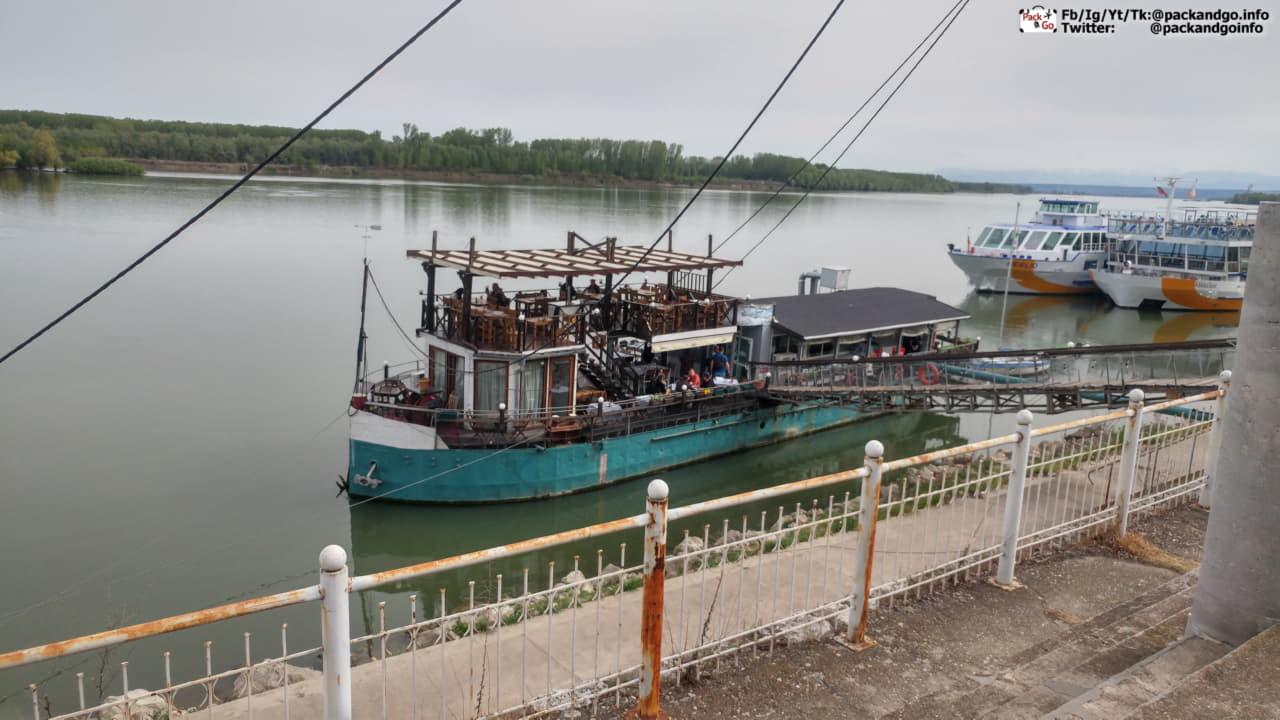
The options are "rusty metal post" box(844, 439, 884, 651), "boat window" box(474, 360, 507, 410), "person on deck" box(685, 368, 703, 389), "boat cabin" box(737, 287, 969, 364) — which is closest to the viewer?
"rusty metal post" box(844, 439, 884, 651)

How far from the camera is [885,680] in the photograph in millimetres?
5203

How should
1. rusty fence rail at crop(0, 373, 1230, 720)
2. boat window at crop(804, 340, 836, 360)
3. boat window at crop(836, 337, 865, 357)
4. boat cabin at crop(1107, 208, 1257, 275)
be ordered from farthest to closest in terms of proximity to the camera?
boat cabin at crop(1107, 208, 1257, 275)
boat window at crop(836, 337, 865, 357)
boat window at crop(804, 340, 836, 360)
rusty fence rail at crop(0, 373, 1230, 720)

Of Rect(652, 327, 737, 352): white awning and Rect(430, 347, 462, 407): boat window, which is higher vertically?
Rect(652, 327, 737, 352): white awning

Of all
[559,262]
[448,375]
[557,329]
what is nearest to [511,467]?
[448,375]

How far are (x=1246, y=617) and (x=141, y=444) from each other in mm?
20111

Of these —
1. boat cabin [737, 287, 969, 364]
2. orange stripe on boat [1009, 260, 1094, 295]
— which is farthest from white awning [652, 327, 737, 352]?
orange stripe on boat [1009, 260, 1094, 295]

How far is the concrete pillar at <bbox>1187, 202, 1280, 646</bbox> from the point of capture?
4938 mm

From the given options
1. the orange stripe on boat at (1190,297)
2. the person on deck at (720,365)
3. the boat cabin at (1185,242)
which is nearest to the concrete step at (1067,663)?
the person on deck at (720,365)

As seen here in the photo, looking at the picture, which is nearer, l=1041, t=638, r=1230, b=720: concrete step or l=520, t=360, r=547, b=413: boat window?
l=1041, t=638, r=1230, b=720: concrete step

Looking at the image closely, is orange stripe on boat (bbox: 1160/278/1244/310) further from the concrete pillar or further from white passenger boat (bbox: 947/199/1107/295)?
the concrete pillar

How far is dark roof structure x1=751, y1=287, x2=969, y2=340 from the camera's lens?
22594mm

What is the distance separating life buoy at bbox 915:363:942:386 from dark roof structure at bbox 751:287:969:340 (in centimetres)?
269

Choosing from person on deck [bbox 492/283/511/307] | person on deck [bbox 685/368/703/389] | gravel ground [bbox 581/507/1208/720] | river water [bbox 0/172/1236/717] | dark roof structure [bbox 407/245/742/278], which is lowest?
river water [bbox 0/172/1236/717]

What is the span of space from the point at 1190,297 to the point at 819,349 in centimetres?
3884
